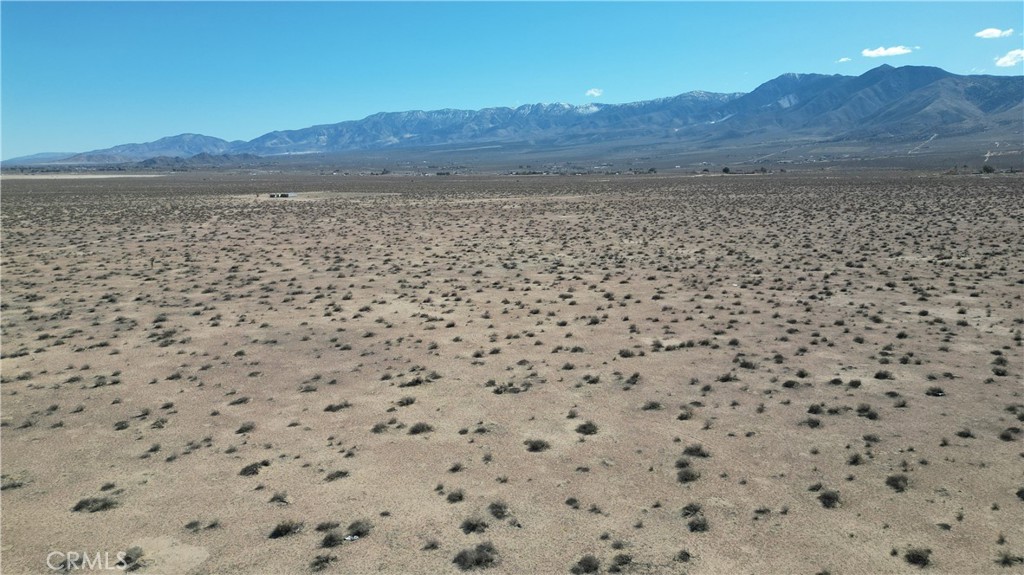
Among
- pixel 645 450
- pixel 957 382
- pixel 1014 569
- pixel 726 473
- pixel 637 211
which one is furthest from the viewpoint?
pixel 637 211

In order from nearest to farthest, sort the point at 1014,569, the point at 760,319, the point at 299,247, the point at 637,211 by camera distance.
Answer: the point at 1014,569
the point at 760,319
the point at 299,247
the point at 637,211

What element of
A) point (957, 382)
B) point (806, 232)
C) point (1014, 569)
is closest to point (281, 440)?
point (1014, 569)

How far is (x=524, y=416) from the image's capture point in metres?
14.1

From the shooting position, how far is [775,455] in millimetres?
11914

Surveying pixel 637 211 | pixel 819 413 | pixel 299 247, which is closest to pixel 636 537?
pixel 819 413

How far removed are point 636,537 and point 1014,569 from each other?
15.4ft

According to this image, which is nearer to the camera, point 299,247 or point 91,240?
point 299,247

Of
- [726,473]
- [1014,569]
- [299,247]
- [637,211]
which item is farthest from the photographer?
[637,211]

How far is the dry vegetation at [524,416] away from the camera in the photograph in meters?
9.55

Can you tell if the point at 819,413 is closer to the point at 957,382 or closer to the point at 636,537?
the point at 957,382

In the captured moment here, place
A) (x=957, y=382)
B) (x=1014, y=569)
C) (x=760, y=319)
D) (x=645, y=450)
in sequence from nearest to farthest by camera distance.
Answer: (x=1014, y=569) < (x=645, y=450) < (x=957, y=382) < (x=760, y=319)

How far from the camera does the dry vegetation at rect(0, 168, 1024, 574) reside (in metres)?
9.55

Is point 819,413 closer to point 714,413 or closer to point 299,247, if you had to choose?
point 714,413

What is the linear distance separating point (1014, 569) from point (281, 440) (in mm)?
11655
